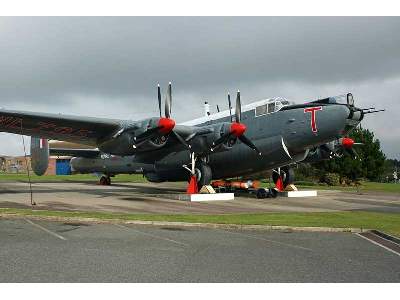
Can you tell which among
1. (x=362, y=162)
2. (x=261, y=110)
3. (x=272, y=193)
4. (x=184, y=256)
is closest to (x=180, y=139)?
(x=261, y=110)

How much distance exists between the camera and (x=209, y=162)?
2870cm

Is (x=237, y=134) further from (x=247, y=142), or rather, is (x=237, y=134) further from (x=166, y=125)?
(x=166, y=125)

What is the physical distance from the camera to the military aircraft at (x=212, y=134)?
76.3ft

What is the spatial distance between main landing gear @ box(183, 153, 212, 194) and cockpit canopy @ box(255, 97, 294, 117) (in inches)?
190

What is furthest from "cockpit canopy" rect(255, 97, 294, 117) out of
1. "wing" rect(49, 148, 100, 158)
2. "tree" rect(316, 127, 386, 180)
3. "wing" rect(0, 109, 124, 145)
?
"tree" rect(316, 127, 386, 180)

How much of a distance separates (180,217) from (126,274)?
27.0 ft

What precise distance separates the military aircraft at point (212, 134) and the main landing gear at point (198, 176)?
6cm

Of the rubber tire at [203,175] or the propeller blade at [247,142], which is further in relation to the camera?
the rubber tire at [203,175]

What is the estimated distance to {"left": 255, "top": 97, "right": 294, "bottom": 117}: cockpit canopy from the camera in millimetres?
25953

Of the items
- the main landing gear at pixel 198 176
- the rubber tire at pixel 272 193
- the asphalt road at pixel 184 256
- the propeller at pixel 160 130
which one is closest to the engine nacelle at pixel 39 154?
the propeller at pixel 160 130

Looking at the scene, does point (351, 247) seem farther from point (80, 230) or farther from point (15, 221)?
point (15, 221)

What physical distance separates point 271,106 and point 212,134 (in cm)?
439

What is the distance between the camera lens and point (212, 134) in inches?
978

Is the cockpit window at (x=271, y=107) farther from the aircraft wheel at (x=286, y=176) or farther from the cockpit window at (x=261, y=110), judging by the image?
the aircraft wheel at (x=286, y=176)
